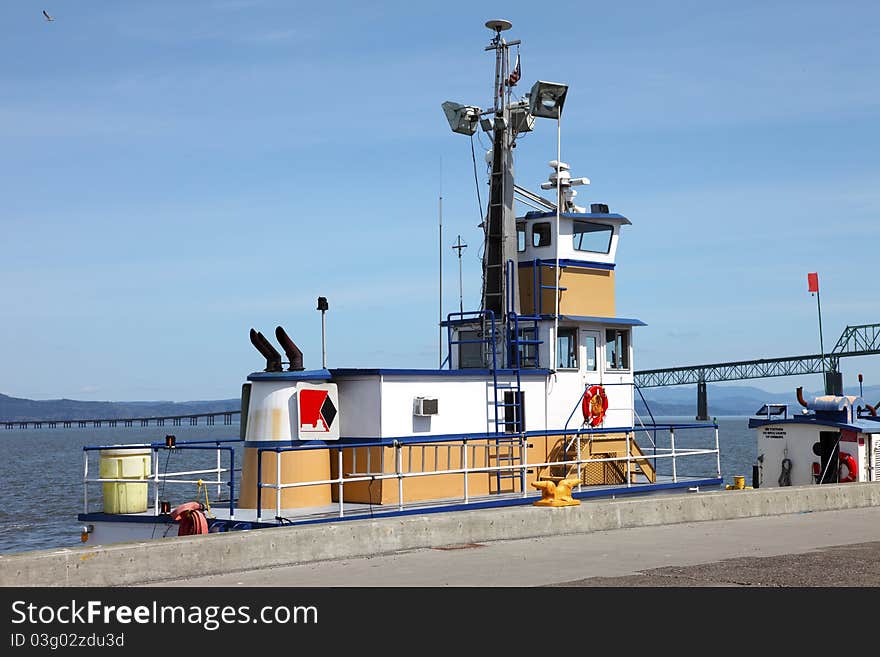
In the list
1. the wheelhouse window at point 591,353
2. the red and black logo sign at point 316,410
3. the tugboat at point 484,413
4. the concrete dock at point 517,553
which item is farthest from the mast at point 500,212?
the concrete dock at point 517,553

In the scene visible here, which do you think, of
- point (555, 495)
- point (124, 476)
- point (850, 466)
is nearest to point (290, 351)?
point (124, 476)

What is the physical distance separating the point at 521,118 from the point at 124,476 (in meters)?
10.4

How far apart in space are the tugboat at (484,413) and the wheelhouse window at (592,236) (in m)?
0.03

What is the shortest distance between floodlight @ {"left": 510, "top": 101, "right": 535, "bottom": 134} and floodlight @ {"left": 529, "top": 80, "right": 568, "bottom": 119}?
20 cm

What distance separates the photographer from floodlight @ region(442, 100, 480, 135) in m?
23.2

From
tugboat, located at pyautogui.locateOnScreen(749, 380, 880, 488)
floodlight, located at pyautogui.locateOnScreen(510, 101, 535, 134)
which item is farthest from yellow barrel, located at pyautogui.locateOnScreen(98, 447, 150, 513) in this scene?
tugboat, located at pyautogui.locateOnScreen(749, 380, 880, 488)

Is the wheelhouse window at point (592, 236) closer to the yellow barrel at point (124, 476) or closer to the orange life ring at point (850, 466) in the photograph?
the orange life ring at point (850, 466)

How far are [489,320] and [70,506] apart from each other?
2562 centimetres

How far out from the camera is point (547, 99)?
73.0ft

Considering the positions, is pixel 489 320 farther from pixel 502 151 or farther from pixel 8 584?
pixel 8 584

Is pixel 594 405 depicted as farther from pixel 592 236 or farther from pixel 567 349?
pixel 592 236

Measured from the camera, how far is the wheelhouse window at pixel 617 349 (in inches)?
907
